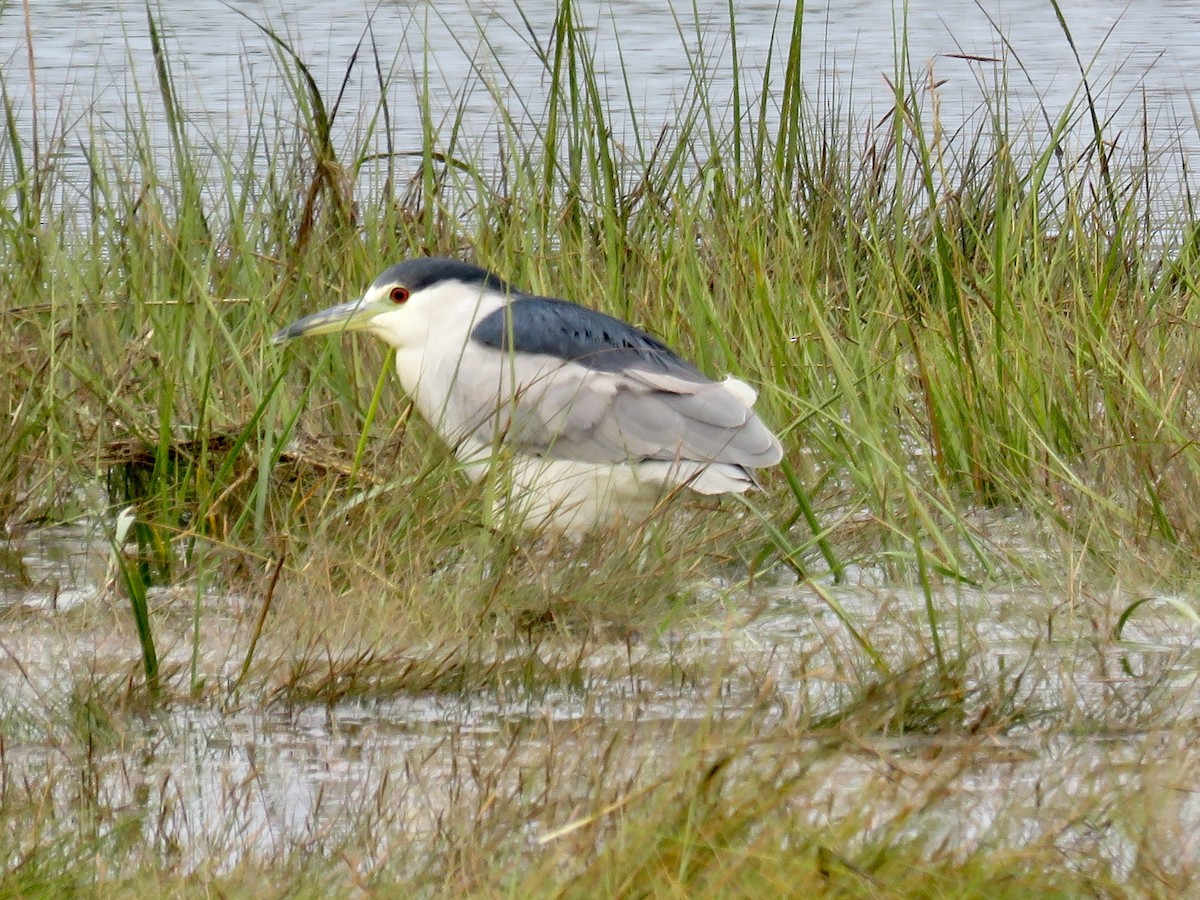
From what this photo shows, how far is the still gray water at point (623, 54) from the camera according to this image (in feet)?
25.4

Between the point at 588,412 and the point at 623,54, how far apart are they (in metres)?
6.55

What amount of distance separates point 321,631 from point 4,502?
3.36 ft

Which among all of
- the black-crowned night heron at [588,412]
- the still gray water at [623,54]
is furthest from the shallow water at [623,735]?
the still gray water at [623,54]

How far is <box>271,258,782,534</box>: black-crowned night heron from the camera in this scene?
3.29 m

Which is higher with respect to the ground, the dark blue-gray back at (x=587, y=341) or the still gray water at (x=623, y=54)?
the dark blue-gray back at (x=587, y=341)

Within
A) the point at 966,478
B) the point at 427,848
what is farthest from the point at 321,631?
the point at 966,478

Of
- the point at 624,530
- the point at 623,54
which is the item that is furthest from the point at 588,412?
the point at 623,54

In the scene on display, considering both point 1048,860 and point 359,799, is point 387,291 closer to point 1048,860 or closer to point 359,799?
point 359,799

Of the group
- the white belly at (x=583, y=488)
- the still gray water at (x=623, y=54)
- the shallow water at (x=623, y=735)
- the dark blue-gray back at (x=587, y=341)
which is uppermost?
the dark blue-gray back at (x=587, y=341)

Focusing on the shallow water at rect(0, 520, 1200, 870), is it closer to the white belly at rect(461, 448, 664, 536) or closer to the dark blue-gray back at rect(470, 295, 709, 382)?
the white belly at rect(461, 448, 664, 536)

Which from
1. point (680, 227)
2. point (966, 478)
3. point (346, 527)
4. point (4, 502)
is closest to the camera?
point (346, 527)

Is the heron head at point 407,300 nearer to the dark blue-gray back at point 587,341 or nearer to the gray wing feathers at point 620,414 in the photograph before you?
the dark blue-gray back at point 587,341

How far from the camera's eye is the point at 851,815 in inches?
73.8

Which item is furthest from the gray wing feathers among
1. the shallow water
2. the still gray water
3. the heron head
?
the still gray water
